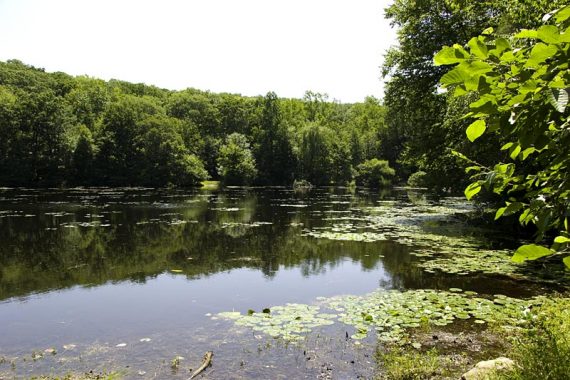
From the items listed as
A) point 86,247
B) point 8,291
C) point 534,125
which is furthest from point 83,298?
point 534,125

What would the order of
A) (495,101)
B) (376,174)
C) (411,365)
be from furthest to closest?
(376,174), (411,365), (495,101)

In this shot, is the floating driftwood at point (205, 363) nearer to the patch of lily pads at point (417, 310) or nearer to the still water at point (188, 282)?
the still water at point (188, 282)

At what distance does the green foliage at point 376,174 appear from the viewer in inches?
3280

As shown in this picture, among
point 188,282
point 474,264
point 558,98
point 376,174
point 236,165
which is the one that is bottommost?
point 188,282

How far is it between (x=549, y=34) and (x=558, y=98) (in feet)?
1.08

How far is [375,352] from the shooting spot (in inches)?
324

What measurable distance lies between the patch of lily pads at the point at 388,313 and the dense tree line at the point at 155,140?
222 ft

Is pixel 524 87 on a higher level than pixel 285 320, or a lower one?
higher

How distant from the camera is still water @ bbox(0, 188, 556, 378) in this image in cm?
823

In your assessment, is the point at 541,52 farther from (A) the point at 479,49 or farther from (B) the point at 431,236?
(B) the point at 431,236

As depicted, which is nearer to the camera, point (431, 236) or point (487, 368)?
point (487, 368)

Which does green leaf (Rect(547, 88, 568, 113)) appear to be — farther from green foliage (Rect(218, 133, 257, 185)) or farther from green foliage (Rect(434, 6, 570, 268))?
green foliage (Rect(218, 133, 257, 185))

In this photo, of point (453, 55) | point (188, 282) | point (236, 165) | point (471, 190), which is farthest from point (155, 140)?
point (453, 55)

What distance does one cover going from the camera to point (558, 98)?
2.07 m
